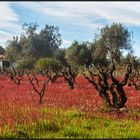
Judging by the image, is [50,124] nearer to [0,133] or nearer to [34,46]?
[0,133]

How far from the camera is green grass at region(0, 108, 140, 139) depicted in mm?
13297

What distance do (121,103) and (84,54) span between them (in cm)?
6865

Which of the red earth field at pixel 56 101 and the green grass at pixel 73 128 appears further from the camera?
the red earth field at pixel 56 101

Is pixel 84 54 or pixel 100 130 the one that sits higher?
pixel 84 54

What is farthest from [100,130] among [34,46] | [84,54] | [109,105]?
[34,46]

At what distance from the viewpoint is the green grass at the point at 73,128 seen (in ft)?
43.6

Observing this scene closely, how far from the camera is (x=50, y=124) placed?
1487cm

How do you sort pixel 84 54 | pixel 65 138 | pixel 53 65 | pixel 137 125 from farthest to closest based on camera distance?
pixel 84 54, pixel 53 65, pixel 137 125, pixel 65 138

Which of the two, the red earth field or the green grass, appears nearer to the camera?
the green grass

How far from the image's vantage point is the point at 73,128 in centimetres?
1434

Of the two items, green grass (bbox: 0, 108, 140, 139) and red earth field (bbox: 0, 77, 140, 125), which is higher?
red earth field (bbox: 0, 77, 140, 125)

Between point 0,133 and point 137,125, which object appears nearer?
point 0,133

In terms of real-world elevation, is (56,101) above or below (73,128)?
above

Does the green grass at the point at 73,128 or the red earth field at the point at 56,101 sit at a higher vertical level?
the red earth field at the point at 56,101
